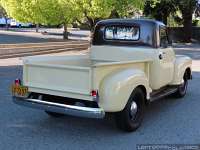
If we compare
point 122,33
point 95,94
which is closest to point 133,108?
point 95,94

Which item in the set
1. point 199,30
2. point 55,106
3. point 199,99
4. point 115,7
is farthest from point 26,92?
point 199,30

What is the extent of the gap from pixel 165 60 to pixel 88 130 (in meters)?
2.37

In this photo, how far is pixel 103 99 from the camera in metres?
6.19

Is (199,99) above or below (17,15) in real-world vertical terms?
below

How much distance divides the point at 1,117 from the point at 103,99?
2170 millimetres

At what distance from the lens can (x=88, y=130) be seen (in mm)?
6789

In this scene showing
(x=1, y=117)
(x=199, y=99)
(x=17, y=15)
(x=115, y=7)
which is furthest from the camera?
(x=17, y=15)

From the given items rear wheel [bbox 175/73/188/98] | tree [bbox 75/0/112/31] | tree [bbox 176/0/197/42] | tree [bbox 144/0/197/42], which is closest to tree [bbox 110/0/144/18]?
tree [bbox 75/0/112/31]

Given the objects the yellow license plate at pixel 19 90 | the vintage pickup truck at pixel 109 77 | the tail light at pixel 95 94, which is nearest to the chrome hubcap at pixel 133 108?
the vintage pickup truck at pixel 109 77

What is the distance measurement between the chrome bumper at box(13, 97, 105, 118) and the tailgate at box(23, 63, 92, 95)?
0.22 meters

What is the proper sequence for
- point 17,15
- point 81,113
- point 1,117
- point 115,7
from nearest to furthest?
point 81,113, point 1,117, point 115,7, point 17,15

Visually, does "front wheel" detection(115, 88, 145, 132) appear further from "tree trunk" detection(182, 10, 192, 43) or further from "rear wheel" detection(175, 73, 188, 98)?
"tree trunk" detection(182, 10, 192, 43)

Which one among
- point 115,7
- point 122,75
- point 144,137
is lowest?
point 144,137

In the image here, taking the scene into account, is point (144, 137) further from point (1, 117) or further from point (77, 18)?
point (77, 18)
